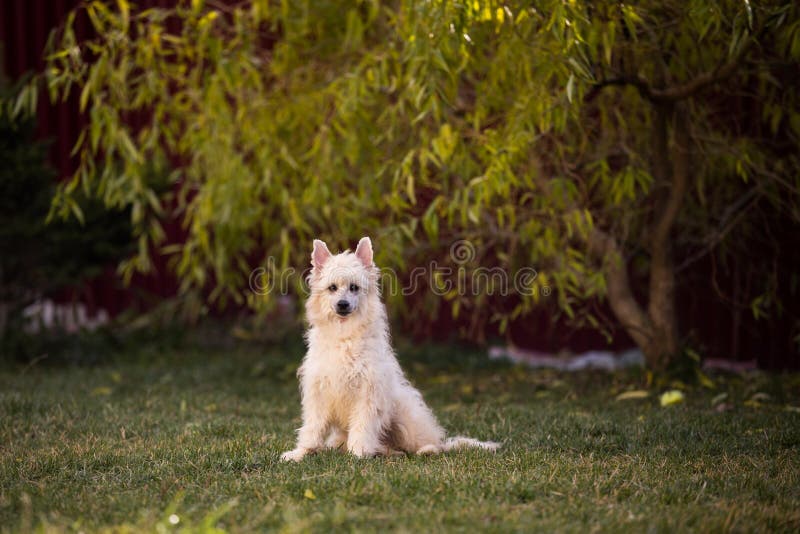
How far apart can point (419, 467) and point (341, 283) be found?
1.05 metres

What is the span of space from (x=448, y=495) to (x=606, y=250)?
3.64m

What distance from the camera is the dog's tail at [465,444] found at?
4328mm

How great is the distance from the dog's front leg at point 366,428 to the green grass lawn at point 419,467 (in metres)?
0.09

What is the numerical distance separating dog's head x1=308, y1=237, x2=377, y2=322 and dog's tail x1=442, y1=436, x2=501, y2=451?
2.73ft

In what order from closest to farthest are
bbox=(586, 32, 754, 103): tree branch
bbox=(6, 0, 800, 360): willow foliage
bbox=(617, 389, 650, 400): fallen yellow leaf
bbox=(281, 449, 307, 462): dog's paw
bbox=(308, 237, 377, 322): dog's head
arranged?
1. bbox=(281, 449, 307, 462): dog's paw
2. bbox=(308, 237, 377, 322): dog's head
3. bbox=(6, 0, 800, 360): willow foliage
4. bbox=(586, 32, 754, 103): tree branch
5. bbox=(617, 389, 650, 400): fallen yellow leaf

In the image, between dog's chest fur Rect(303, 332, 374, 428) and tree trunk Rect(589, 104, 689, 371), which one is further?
tree trunk Rect(589, 104, 689, 371)

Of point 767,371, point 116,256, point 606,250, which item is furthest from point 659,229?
point 116,256

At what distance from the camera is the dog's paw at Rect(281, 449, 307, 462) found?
13.4 feet

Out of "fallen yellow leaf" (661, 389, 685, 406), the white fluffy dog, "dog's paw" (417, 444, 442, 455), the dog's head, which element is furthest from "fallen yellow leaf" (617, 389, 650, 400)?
the dog's head

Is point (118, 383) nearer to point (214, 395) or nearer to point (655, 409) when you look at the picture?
point (214, 395)

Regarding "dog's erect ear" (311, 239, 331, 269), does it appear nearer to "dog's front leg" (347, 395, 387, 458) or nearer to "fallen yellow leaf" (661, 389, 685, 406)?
"dog's front leg" (347, 395, 387, 458)

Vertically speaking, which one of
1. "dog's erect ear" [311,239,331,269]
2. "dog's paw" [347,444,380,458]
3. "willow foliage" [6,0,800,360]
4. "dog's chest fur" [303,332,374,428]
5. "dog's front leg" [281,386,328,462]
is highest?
"willow foliage" [6,0,800,360]

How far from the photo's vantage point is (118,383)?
22.7 feet

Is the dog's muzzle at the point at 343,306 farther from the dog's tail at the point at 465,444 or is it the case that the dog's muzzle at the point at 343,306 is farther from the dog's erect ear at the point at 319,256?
the dog's tail at the point at 465,444
